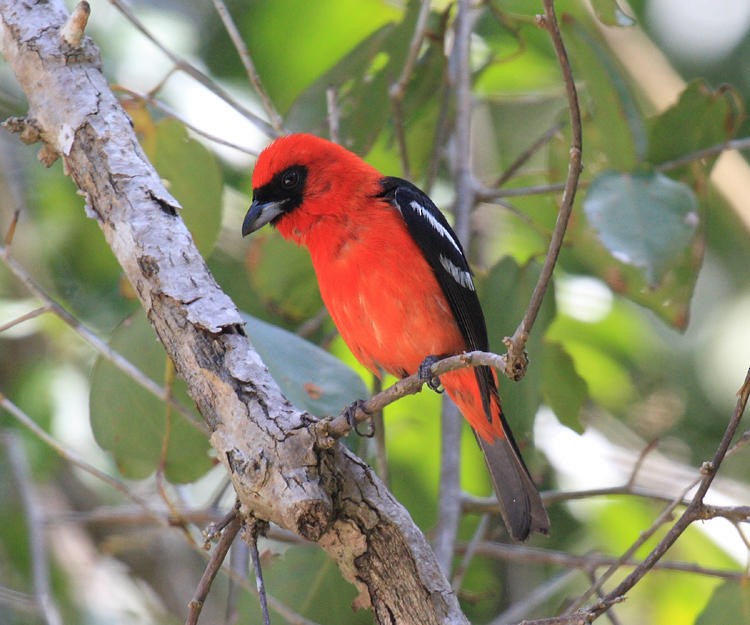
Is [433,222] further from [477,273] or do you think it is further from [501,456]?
[501,456]

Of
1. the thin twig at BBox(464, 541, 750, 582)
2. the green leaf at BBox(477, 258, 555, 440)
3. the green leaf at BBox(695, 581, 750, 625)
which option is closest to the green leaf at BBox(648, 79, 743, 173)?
the green leaf at BBox(477, 258, 555, 440)

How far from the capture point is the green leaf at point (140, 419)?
153 inches

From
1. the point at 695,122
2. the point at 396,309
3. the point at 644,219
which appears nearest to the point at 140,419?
the point at 396,309

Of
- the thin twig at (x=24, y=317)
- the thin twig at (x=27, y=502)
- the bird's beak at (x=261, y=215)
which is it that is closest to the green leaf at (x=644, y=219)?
the bird's beak at (x=261, y=215)

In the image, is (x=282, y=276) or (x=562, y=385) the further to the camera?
(x=282, y=276)

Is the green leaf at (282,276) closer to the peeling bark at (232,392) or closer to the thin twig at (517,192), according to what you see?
the thin twig at (517,192)

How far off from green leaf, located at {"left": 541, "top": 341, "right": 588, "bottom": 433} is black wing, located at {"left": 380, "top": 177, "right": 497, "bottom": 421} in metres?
0.49

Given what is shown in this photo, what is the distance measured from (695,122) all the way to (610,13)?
1.33m

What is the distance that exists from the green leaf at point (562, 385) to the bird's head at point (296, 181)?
1087mm

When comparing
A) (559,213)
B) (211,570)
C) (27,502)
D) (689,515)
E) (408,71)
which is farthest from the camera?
(27,502)

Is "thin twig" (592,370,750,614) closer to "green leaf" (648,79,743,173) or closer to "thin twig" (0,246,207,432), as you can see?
"thin twig" (0,246,207,432)

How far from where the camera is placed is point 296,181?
4102 millimetres

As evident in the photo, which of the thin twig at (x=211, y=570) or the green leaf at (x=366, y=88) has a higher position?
the green leaf at (x=366, y=88)

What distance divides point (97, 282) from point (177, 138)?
1337mm
